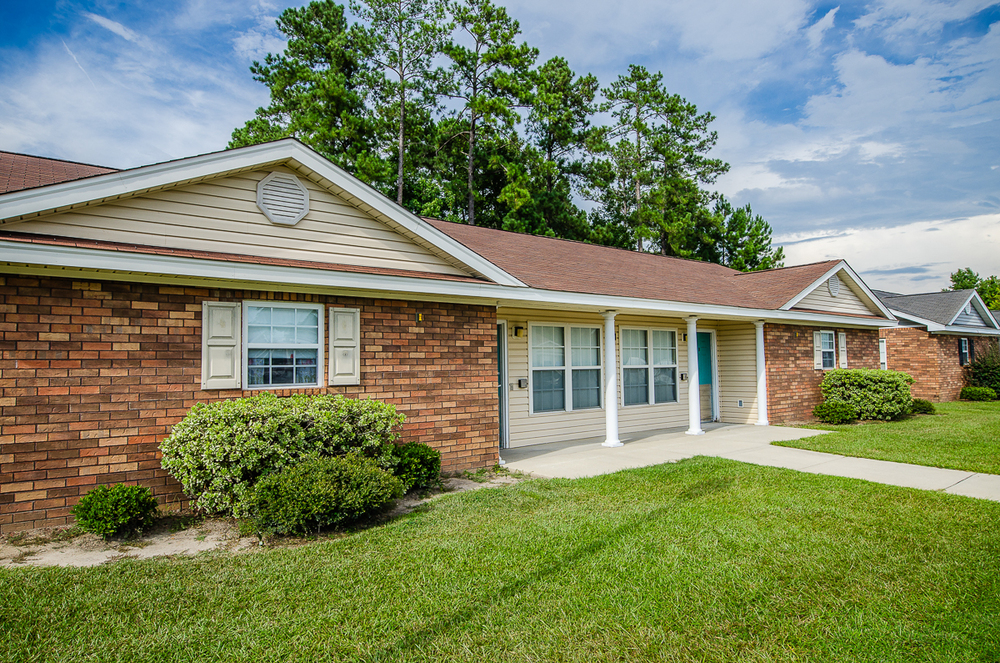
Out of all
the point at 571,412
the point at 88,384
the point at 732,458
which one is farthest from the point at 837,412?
the point at 88,384

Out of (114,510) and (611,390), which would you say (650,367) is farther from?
(114,510)

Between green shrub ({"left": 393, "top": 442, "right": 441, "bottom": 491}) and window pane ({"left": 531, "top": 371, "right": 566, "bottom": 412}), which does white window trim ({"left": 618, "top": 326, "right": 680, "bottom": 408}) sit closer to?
window pane ({"left": 531, "top": 371, "right": 566, "bottom": 412})

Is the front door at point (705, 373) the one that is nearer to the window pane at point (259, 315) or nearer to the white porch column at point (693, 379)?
the white porch column at point (693, 379)

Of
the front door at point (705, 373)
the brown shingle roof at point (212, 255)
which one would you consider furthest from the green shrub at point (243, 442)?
the front door at point (705, 373)

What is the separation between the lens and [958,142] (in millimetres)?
17531

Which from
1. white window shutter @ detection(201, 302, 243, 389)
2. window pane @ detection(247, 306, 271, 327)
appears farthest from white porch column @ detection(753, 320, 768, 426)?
white window shutter @ detection(201, 302, 243, 389)

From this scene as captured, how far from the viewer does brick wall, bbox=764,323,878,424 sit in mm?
13500

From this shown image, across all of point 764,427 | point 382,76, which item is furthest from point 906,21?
point 382,76

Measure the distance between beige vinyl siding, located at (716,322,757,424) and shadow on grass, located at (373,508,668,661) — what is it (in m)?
9.16

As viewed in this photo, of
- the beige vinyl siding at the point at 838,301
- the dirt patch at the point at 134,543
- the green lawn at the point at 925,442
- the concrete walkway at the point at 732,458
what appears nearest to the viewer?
the dirt patch at the point at 134,543

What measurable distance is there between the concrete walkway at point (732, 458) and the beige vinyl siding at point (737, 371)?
5.09 feet

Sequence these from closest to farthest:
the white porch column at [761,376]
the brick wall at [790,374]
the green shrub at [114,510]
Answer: the green shrub at [114,510]
the white porch column at [761,376]
the brick wall at [790,374]

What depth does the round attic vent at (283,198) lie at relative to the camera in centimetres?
678

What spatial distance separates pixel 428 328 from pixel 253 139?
795 inches
